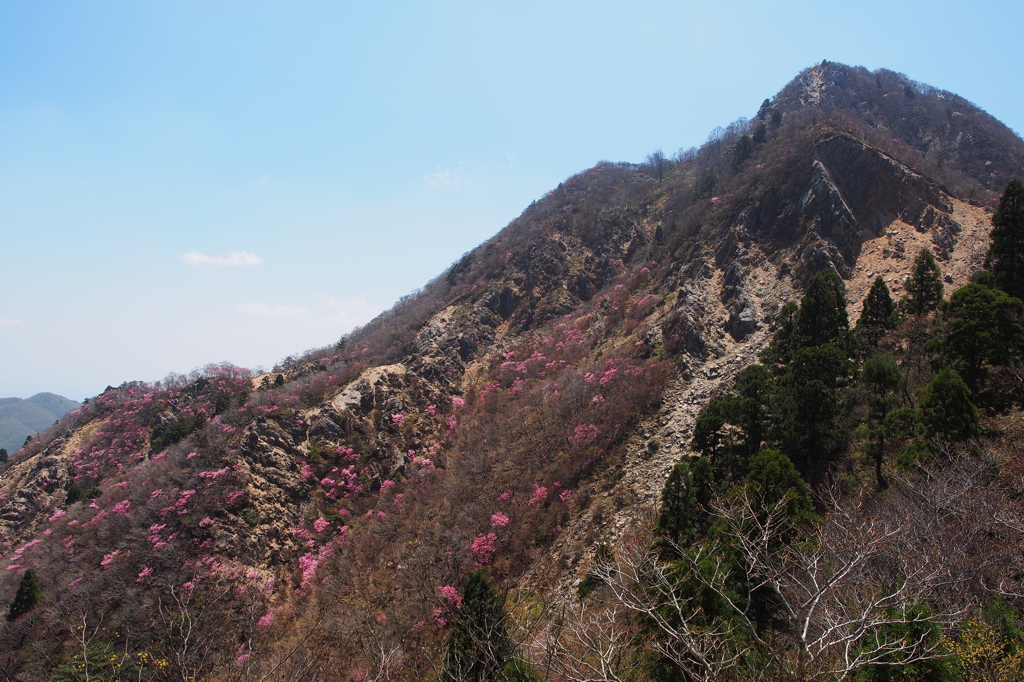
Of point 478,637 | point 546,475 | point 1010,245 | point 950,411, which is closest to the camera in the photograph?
point 478,637

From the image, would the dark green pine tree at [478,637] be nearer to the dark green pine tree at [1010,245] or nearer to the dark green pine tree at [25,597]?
the dark green pine tree at [25,597]

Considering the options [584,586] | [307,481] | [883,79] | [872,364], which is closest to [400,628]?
[584,586]

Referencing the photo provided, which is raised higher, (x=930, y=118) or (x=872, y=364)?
(x=930, y=118)

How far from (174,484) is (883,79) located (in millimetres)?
109759

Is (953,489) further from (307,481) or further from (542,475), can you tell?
(307,481)

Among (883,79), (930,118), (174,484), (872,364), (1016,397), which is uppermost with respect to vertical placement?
(883,79)

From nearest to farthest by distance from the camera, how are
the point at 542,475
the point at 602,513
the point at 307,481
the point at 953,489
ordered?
the point at 953,489, the point at 602,513, the point at 542,475, the point at 307,481

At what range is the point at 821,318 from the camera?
2217 centimetres

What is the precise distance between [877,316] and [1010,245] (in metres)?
5.61

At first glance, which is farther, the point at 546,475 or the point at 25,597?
the point at 546,475

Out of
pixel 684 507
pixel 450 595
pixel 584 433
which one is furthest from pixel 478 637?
pixel 584 433

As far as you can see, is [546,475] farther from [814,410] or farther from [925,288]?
[925,288]

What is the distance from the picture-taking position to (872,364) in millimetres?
18094

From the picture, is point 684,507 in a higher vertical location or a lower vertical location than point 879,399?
lower
